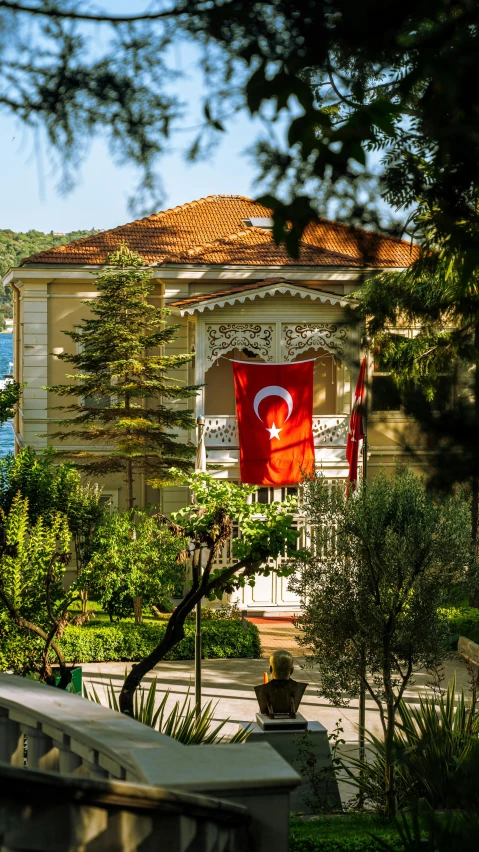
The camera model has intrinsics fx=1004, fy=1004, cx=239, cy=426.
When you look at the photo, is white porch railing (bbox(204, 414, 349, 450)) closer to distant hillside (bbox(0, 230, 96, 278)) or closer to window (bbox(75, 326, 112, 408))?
window (bbox(75, 326, 112, 408))

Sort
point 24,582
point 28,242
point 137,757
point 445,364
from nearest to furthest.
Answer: point 137,757
point 445,364
point 24,582
point 28,242

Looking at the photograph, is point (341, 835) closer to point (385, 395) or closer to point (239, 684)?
point (385, 395)

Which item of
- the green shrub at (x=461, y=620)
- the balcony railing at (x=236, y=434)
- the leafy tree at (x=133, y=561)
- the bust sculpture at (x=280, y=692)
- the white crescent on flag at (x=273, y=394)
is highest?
the white crescent on flag at (x=273, y=394)

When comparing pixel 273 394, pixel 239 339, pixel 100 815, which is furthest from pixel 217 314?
pixel 100 815

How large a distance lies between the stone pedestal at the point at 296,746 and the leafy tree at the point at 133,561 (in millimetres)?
7539

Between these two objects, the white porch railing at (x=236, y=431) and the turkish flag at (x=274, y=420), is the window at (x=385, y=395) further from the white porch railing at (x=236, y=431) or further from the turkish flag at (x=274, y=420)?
the white porch railing at (x=236, y=431)

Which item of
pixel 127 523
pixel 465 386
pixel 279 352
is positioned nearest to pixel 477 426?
pixel 465 386

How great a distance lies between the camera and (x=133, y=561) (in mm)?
18203

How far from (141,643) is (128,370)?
5.48 meters

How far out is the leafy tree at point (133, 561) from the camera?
17938 mm

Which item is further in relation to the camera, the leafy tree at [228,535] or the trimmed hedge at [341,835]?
the leafy tree at [228,535]

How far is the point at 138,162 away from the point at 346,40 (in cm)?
134

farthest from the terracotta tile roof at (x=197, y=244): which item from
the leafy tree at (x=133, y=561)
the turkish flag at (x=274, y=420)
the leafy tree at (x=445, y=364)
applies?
the leafy tree at (x=445, y=364)

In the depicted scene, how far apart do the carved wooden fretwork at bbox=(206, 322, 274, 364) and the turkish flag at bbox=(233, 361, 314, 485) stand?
3.04ft
